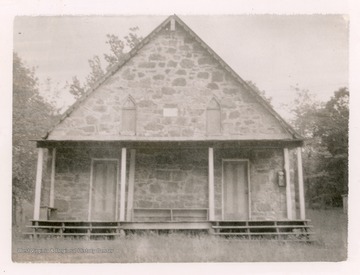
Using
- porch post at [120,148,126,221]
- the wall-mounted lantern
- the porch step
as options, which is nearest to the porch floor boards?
the porch step

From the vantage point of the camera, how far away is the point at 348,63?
13.3 meters

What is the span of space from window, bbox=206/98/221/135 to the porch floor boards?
2718mm

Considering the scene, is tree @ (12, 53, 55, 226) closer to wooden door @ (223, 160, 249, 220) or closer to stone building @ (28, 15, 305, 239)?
stone building @ (28, 15, 305, 239)

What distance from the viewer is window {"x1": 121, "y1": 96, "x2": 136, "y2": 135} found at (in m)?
16.5

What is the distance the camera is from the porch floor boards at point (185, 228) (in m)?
14.4

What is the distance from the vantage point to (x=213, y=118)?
16.6m

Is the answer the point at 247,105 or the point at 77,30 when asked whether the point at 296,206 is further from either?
the point at 77,30

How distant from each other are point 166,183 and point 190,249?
11.9 ft

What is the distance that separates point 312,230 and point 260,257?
2536 millimetres

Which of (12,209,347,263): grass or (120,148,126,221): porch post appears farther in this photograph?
(120,148,126,221): porch post

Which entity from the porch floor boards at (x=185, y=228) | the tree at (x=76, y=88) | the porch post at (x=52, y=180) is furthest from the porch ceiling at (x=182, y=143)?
Result: the porch floor boards at (x=185, y=228)

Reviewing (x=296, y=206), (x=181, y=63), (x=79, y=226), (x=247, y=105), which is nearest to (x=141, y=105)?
(x=181, y=63)

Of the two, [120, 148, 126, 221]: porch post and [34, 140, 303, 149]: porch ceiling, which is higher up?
[34, 140, 303, 149]: porch ceiling

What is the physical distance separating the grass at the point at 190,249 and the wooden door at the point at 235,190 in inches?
86.3
